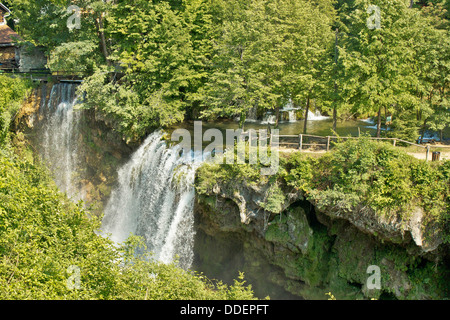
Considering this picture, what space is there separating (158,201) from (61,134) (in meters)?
13.3

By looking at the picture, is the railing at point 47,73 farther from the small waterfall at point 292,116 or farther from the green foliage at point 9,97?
the small waterfall at point 292,116

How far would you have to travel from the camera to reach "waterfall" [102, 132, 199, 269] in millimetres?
22766

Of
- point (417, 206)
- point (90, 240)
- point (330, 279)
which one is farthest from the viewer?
point (330, 279)

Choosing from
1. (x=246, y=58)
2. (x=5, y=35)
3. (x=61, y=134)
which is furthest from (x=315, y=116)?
(x=5, y=35)

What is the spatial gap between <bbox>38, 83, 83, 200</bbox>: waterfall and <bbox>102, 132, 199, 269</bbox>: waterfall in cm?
647

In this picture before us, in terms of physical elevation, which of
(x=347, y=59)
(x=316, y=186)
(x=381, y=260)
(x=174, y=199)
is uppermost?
(x=347, y=59)

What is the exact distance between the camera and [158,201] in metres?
24.2

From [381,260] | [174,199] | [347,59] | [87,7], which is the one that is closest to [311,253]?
[381,260]

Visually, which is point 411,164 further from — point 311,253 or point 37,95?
point 37,95

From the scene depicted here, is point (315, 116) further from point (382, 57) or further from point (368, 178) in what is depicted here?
point (368, 178)

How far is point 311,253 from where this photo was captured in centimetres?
2070

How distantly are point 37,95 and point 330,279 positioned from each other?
2728 cm

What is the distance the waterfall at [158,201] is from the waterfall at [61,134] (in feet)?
21.2

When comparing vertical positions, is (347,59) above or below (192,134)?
above
